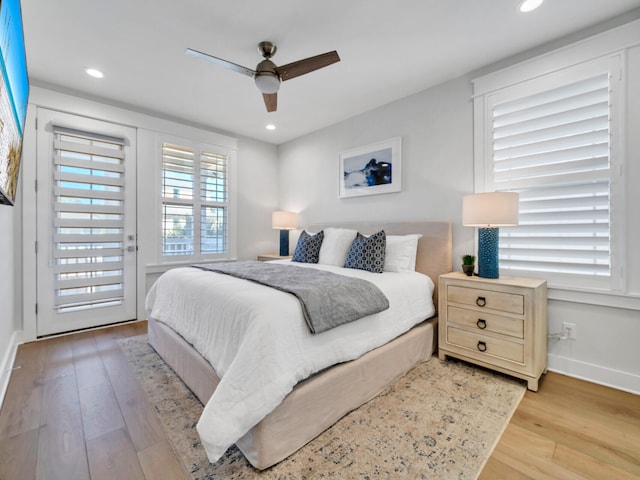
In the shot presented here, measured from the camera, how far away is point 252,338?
1.39 m

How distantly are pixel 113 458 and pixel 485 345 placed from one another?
7.98 feet

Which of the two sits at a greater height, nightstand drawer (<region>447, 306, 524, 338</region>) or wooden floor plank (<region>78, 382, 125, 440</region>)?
nightstand drawer (<region>447, 306, 524, 338</region>)

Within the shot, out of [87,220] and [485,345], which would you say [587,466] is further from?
[87,220]

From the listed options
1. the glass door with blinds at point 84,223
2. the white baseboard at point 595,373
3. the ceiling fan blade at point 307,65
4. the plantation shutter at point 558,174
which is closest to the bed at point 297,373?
the plantation shutter at point 558,174

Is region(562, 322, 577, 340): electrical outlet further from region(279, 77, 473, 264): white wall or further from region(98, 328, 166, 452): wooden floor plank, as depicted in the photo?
region(98, 328, 166, 452): wooden floor plank

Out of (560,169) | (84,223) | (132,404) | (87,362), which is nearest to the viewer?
(132,404)

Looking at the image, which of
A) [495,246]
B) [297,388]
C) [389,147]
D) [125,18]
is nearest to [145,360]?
[297,388]

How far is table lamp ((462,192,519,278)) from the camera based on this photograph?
2.19 metres

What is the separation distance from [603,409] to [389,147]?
285cm

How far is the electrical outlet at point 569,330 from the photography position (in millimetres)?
2227

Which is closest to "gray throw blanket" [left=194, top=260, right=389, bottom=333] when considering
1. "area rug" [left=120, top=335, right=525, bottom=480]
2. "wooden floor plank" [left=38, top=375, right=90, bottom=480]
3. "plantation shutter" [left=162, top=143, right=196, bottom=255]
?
"area rug" [left=120, top=335, right=525, bottom=480]

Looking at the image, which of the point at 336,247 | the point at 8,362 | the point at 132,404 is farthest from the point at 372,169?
the point at 8,362

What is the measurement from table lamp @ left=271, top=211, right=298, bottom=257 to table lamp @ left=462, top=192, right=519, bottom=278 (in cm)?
264

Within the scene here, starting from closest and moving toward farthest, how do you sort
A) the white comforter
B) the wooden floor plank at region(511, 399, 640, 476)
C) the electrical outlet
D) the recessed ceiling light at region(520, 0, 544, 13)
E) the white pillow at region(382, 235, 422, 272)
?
the white comforter < the wooden floor plank at region(511, 399, 640, 476) < the recessed ceiling light at region(520, 0, 544, 13) < the electrical outlet < the white pillow at region(382, 235, 422, 272)
